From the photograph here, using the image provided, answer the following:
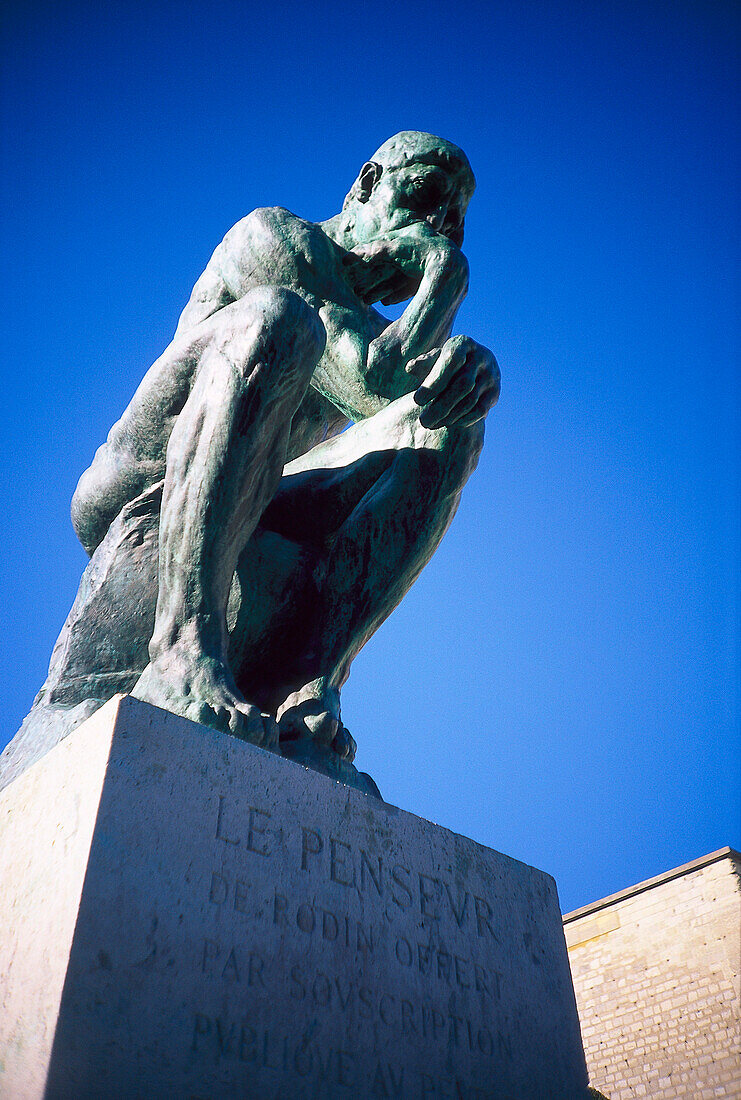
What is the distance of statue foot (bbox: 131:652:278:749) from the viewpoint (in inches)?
75.1

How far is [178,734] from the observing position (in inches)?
67.9

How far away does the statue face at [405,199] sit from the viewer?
2951 mm

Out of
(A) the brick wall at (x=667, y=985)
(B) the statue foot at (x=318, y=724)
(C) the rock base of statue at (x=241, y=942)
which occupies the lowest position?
(C) the rock base of statue at (x=241, y=942)

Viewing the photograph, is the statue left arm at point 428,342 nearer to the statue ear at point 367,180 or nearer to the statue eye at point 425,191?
the statue eye at point 425,191

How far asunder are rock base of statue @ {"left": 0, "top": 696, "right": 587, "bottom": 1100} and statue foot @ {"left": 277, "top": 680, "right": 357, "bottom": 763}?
12.5 inches

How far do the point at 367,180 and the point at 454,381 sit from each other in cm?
107

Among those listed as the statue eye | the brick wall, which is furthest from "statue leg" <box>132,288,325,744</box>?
the brick wall

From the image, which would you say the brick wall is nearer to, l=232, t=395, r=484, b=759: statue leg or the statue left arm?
l=232, t=395, r=484, b=759: statue leg

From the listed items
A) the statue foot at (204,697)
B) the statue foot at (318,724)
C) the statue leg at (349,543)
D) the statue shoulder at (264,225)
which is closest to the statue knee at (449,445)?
the statue leg at (349,543)

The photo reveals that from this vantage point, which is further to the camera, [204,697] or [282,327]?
[282,327]

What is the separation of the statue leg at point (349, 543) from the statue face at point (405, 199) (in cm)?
63

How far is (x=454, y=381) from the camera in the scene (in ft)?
7.89

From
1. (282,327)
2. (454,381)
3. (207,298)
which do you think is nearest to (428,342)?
(454,381)

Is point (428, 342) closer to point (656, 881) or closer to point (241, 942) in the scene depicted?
point (241, 942)
